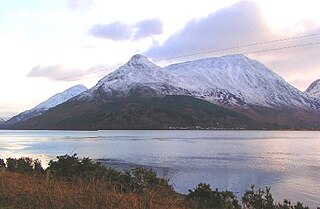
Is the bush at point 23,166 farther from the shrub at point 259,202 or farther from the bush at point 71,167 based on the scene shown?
the shrub at point 259,202

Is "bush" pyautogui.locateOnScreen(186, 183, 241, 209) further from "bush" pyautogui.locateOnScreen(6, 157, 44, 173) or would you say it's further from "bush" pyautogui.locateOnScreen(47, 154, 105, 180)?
"bush" pyautogui.locateOnScreen(6, 157, 44, 173)

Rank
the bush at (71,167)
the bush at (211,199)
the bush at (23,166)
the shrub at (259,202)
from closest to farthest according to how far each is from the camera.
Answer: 1. the shrub at (259,202)
2. the bush at (211,199)
3. the bush at (71,167)
4. the bush at (23,166)

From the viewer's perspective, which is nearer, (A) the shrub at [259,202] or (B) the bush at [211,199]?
(A) the shrub at [259,202]

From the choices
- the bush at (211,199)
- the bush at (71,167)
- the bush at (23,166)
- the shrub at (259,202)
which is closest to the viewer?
the shrub at (259,202)

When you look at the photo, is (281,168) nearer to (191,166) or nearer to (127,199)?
(191,166)

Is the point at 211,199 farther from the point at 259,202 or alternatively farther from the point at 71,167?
the point at 71,167

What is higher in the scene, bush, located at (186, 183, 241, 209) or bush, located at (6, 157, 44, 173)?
bush, located at (6, 157, 44, 173)

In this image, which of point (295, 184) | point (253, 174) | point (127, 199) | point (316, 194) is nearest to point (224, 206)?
point (127, 199)

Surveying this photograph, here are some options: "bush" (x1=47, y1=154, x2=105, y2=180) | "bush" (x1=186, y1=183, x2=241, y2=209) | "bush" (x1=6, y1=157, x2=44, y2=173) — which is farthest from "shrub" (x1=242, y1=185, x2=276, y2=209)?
"bush" (x1=6, y1=157, x2=44, y2=173)

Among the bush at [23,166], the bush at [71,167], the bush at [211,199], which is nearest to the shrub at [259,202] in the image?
the bush at [211,199]

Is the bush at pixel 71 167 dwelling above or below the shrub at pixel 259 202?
above

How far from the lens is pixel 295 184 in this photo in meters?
42.1

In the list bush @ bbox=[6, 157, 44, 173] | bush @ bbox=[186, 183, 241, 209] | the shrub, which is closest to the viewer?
the shrub

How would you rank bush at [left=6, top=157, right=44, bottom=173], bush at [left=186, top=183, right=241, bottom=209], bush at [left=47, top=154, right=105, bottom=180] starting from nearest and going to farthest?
bush at [left=186, top=183, right=241, bottom=209], bush at [left=47, top=154, right=105, bottom=180], bush at [left=6, top=157, right=44, bottom=173]
